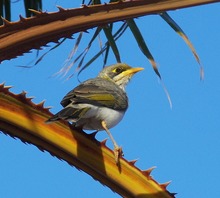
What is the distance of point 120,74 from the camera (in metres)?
4.98

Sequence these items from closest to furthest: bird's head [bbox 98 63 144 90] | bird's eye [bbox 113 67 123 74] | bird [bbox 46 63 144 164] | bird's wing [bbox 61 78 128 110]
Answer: bird [bbox 46 63 144 164]
bird's wing [bbox 61 78 128 110]
bird's head [bbox 98 63 144 90]
bird's eye [bbox 113 67 123 74]

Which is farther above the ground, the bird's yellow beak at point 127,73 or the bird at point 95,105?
the bird's yellow beak at point 127,73

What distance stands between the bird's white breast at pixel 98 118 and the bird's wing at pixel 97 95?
0.15 ft

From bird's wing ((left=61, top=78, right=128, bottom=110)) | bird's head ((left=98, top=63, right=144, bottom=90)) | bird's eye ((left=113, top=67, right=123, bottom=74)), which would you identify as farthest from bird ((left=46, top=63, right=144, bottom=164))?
bird's eye ((left=113, top=67, right=123, bottom=74))

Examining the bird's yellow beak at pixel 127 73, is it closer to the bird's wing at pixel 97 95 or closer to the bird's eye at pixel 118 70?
the bird's eye at pixel 118 70

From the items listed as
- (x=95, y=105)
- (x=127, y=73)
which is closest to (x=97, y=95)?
(x=95, y=105)

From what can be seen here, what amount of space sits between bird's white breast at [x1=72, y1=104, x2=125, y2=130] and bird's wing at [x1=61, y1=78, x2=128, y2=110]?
46mm

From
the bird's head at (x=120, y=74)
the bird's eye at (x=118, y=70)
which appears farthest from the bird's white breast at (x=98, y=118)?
the bird's eye at (x=118, y=70)

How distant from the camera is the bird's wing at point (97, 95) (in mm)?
3451

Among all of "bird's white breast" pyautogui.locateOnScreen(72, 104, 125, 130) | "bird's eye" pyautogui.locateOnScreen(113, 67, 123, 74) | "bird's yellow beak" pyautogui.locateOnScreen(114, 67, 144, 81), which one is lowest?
"bird's white breast" pyautogui.locateOnScreen(72, 104, 125, 130)

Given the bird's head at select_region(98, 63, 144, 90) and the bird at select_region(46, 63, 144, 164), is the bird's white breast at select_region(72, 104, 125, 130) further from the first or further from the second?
the bird's head at select_region(98, 63, 144, 90)

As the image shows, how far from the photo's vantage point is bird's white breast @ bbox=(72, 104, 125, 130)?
3.40 m

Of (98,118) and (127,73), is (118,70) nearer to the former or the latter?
(127,73)

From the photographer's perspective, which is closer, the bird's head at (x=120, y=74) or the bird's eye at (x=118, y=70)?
the bird's head at (x=120, y=74)
